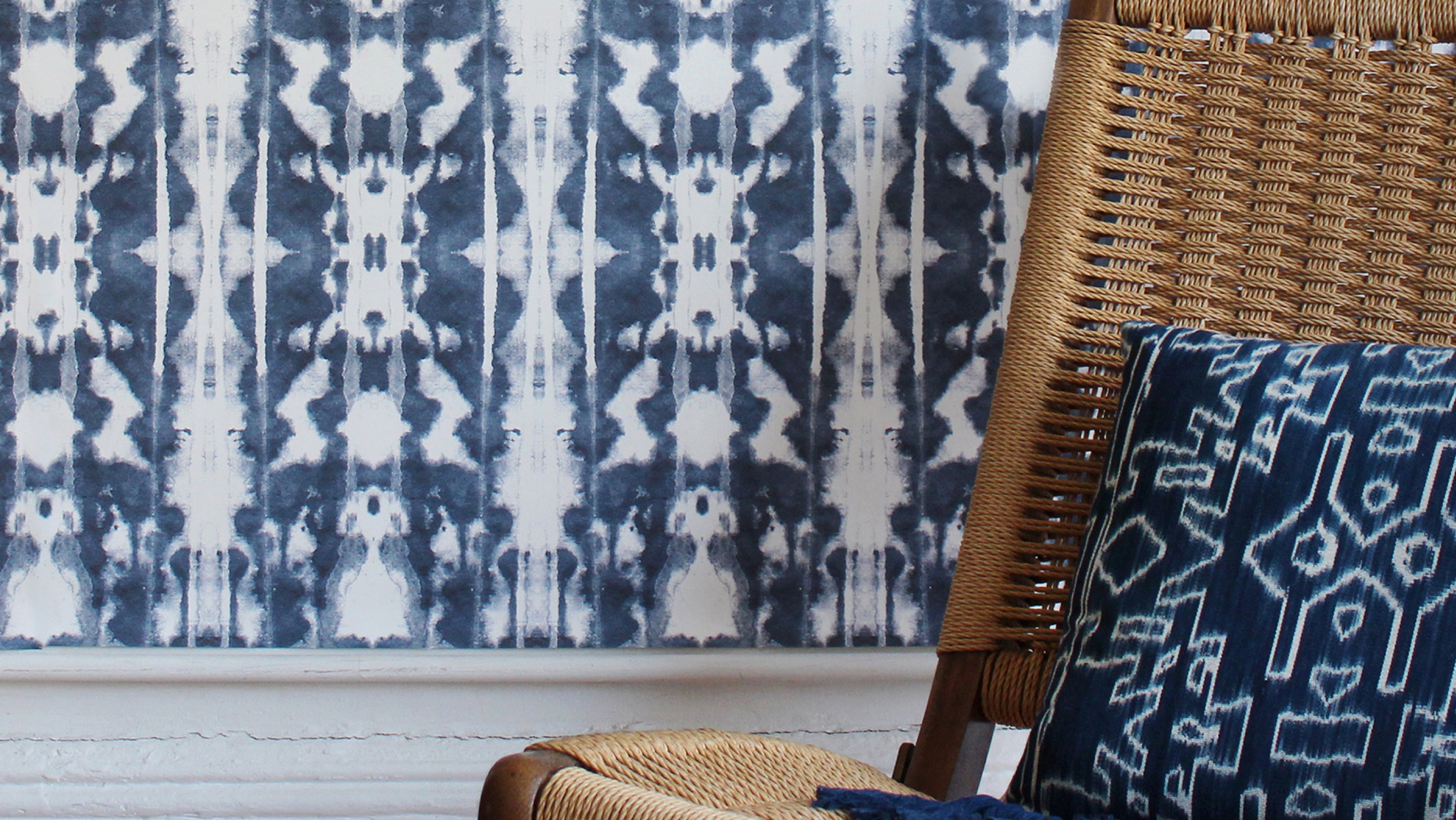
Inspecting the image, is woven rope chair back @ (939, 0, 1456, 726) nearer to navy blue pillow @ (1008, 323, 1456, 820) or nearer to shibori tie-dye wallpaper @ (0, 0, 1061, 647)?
navy blue pillow @ (1008, 323, 1456, 820)

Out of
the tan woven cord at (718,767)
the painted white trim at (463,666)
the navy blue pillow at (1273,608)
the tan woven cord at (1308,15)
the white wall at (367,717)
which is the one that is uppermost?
the tan woven cord at (1308,15)

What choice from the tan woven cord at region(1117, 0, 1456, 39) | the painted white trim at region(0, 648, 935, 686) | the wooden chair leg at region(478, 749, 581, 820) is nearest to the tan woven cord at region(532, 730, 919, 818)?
the wooden chair leg at region(478, 749, 581, 820)

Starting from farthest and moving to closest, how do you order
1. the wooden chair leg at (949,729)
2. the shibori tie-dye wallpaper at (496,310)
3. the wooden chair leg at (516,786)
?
the shibori tie-dye wallpaper at (496,310)
the wooden chair leg at (949,729)
the wooden chair leg at (516,786)

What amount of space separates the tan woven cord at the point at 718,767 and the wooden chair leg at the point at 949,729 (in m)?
0.09

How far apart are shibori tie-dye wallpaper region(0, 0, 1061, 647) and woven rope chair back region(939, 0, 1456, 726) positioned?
211 millimetres

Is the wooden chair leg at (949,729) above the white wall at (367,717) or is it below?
above

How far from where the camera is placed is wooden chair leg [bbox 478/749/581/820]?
50cm

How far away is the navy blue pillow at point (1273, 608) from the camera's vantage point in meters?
0.53

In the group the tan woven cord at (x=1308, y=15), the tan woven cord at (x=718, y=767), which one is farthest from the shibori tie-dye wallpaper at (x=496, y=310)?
the tan woven cord at (x=718, y=767)

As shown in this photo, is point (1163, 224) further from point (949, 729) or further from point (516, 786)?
point (516, 786)

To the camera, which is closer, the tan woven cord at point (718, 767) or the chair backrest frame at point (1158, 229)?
the tan woven cord at point (718, 767)

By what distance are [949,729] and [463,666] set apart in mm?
450

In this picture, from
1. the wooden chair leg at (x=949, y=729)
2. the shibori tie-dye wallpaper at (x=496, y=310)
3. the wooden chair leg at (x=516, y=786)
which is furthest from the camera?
the shibori tie-dye wallpaper at (x=496, y=310)

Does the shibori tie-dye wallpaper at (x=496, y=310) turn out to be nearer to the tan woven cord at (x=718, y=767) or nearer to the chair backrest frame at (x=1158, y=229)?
the chair backrest frame at (x=1158, y=229)
